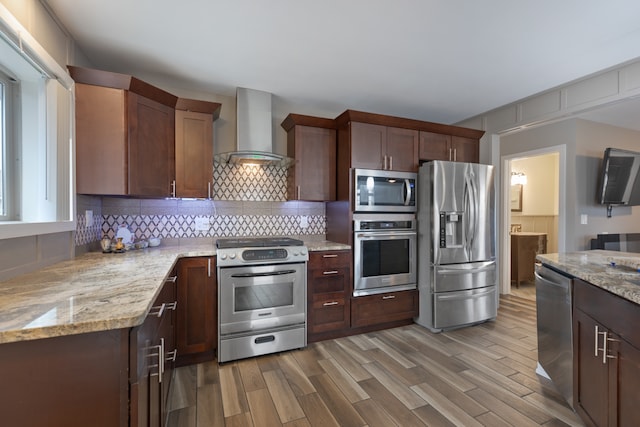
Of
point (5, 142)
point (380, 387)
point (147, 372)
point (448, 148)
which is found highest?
point (448, 148)

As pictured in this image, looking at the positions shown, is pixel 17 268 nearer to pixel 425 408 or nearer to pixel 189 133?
pixel 189 133

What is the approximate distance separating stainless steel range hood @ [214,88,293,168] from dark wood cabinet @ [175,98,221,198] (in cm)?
18

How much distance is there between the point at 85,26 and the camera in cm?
197

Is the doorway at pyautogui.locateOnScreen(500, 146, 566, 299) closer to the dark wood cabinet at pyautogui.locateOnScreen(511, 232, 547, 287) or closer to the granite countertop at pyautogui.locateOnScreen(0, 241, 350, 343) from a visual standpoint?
the dark wood cabinet at pyautogui.locateOnScreen(511, 232, 547, 287)

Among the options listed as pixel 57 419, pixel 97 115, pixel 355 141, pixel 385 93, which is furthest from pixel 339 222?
pixel 57 419

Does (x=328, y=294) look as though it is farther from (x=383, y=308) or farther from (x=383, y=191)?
(x=383, y=191)

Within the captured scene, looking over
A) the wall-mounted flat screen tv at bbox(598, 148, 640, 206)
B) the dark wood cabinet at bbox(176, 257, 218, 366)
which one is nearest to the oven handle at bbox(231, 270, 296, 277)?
the dark wood cabinet at bbox(176, 257, 218, 366)

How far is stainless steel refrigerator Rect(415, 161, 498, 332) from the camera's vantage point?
3.02 meters

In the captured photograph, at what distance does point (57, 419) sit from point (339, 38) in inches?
96.3

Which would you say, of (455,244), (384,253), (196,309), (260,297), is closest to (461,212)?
(455,244)

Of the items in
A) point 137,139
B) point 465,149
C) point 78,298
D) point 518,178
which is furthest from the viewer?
point 518,178

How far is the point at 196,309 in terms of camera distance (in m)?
2.36

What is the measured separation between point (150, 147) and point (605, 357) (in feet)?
10.5

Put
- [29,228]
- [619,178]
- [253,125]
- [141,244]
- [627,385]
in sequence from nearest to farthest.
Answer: [627,385] → [29,228] → [141,244] → [253,125] → [619,178]
